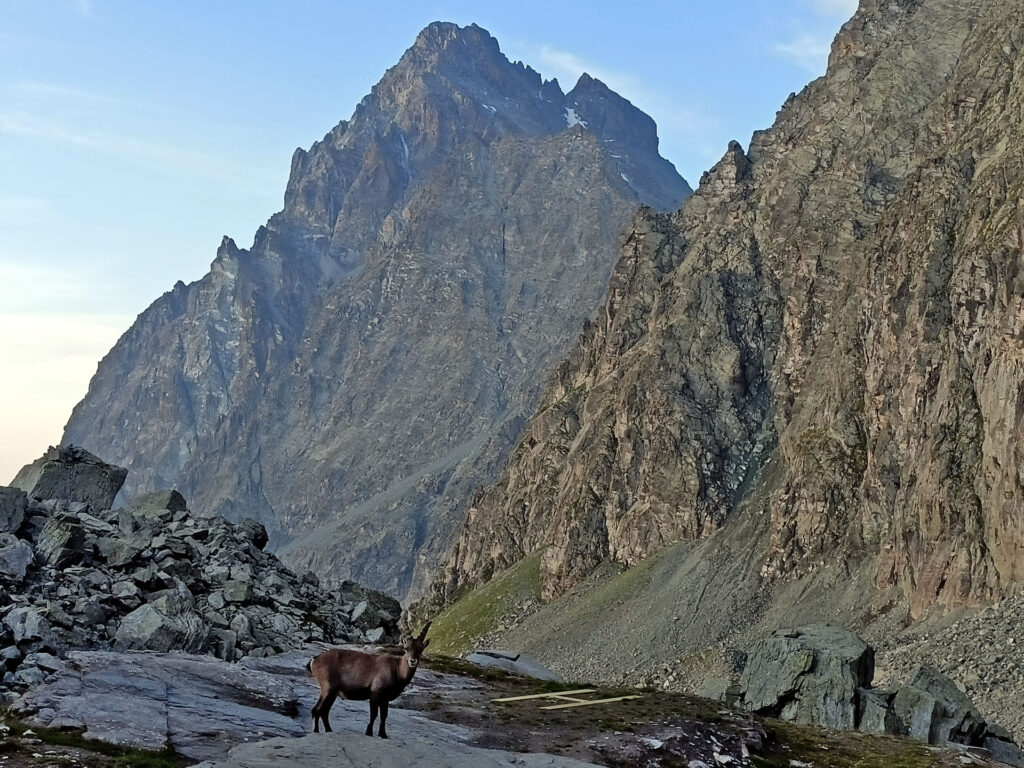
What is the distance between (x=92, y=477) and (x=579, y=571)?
136 metres

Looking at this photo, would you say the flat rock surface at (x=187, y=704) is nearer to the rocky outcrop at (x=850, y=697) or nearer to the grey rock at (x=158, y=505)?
the grey rock at (x=158, y=505)

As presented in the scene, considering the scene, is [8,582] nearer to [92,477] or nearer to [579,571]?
[92,477]

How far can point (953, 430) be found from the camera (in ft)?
419

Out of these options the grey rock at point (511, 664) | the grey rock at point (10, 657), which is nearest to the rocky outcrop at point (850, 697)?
the grey rock at point (511, 664)

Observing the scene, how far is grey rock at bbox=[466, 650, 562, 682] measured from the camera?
45.0 meters

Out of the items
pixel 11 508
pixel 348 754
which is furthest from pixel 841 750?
pixel 11 508

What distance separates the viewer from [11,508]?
3772 cm

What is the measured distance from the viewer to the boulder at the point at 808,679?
45.3m

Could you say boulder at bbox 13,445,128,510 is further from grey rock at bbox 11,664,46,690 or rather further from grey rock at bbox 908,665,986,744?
grey rock at bbox 908,665,986,744

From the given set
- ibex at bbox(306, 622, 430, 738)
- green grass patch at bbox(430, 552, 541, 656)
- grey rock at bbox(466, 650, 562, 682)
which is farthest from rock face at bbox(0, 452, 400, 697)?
green grass patch at bbox(430, 552, 541, 656)

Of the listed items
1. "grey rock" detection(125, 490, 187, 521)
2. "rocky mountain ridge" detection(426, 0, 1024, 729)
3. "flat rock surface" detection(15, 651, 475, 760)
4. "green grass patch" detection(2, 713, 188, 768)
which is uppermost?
"rocky mountain ridge" detection(426, 0, 1024, 729)

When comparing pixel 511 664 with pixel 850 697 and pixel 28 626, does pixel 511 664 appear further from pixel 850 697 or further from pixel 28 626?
pixel 28 626

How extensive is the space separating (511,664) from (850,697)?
14.8 m

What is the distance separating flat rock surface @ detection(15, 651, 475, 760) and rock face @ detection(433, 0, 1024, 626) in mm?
98665
